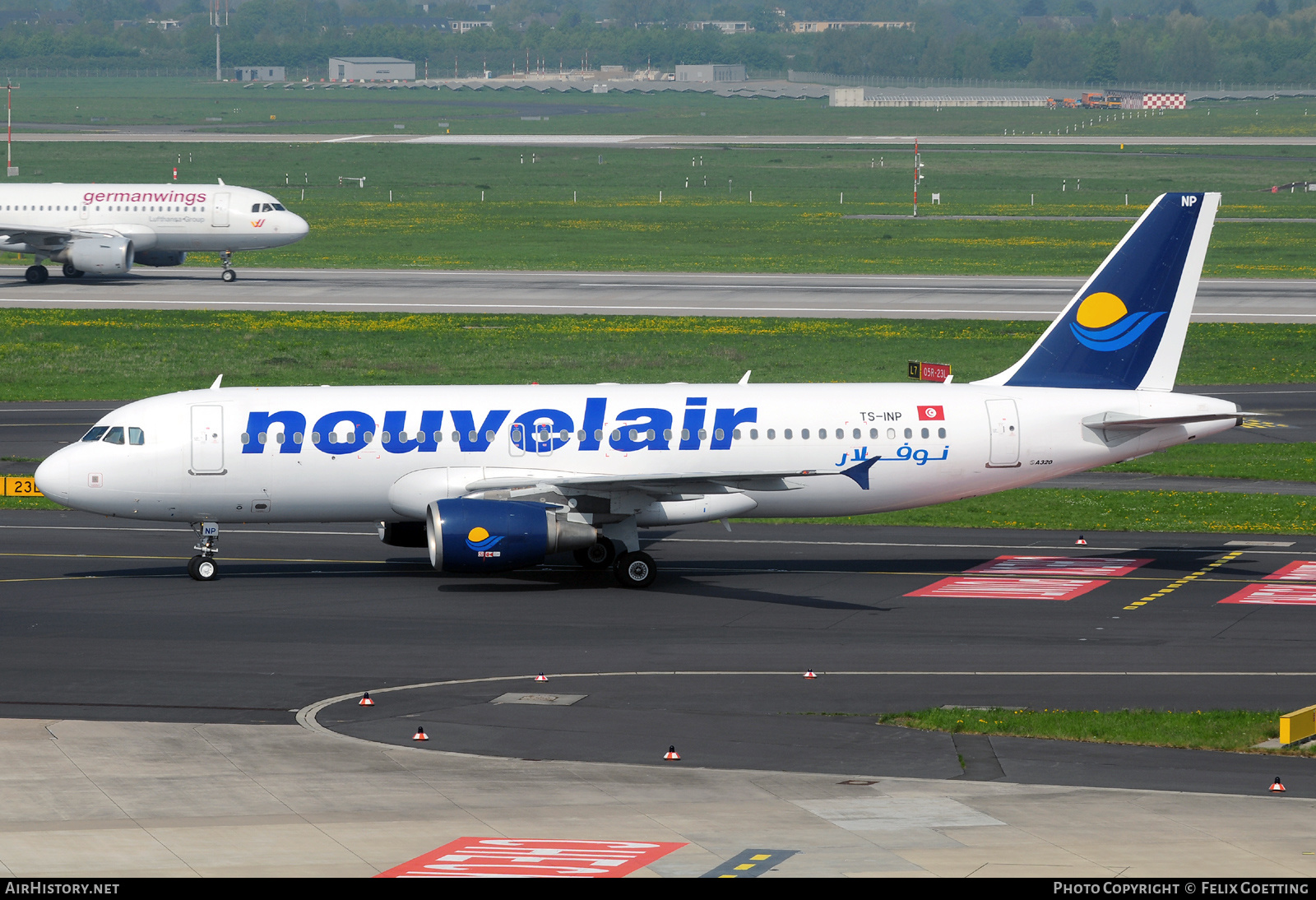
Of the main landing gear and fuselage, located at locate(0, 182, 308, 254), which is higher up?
fuselage, located at locate(0, 182, 308, 254)

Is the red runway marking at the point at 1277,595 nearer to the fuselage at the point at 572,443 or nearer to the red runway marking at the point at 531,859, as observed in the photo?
the fuselage at the point at 572,443

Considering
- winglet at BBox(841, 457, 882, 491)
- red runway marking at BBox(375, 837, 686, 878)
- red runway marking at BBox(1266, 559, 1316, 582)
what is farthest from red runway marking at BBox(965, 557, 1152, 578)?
red runway marking at BBox(375, 837, 686, 878)

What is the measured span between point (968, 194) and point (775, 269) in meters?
58.3

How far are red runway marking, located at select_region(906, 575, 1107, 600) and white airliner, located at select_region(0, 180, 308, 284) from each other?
2726 inches

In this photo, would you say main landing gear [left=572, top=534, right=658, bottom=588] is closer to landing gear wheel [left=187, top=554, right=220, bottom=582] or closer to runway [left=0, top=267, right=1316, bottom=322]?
landing gear wheel [left=187, top=554, right=220, bottom=582]

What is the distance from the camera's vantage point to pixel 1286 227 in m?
127

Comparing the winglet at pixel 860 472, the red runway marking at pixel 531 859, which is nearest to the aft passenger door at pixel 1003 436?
the winglet at pixel 860 472

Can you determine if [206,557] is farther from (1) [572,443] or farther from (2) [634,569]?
(2) [634,569]

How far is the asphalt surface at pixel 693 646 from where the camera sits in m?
27.1

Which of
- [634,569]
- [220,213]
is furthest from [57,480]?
A: [220,213]

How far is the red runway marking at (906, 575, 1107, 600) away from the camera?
3812cm

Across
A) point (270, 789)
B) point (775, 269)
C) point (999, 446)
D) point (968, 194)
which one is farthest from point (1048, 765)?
point (968, 194)

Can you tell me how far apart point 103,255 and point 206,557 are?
61757 mm

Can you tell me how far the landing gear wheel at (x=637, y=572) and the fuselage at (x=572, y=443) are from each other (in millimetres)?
954
